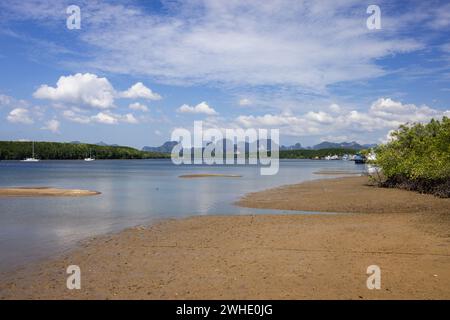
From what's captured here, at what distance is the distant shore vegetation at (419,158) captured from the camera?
3309 cm

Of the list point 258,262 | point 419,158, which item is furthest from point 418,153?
point 258,262

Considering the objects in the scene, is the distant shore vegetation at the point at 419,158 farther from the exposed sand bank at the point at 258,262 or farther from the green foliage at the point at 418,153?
the exposed sand bank at the point at 258,262

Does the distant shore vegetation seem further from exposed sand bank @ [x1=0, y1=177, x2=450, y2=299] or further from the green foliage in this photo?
exposed sand bank @ [x1=0, y1=177, x2=450, y2=299]

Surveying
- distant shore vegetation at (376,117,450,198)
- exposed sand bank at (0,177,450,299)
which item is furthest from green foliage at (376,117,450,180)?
exposed sand bank at (0,177,450,299)

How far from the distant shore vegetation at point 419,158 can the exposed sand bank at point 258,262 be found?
11.5 metres

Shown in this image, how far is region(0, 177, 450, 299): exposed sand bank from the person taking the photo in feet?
35.3

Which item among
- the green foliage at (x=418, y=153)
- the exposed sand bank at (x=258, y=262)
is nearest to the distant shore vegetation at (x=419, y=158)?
the green foliage at (x=418, y=153)

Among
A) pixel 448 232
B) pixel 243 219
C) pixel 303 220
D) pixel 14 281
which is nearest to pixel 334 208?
pixel 303 220

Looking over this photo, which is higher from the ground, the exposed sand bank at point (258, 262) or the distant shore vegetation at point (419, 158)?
the distant shore vegetation at point (419, 158)

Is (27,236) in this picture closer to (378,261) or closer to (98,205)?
(98,205)

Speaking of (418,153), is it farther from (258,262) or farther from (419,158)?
(258,262)

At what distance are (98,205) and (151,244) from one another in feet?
55.8

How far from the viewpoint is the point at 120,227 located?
2203 centimetres
